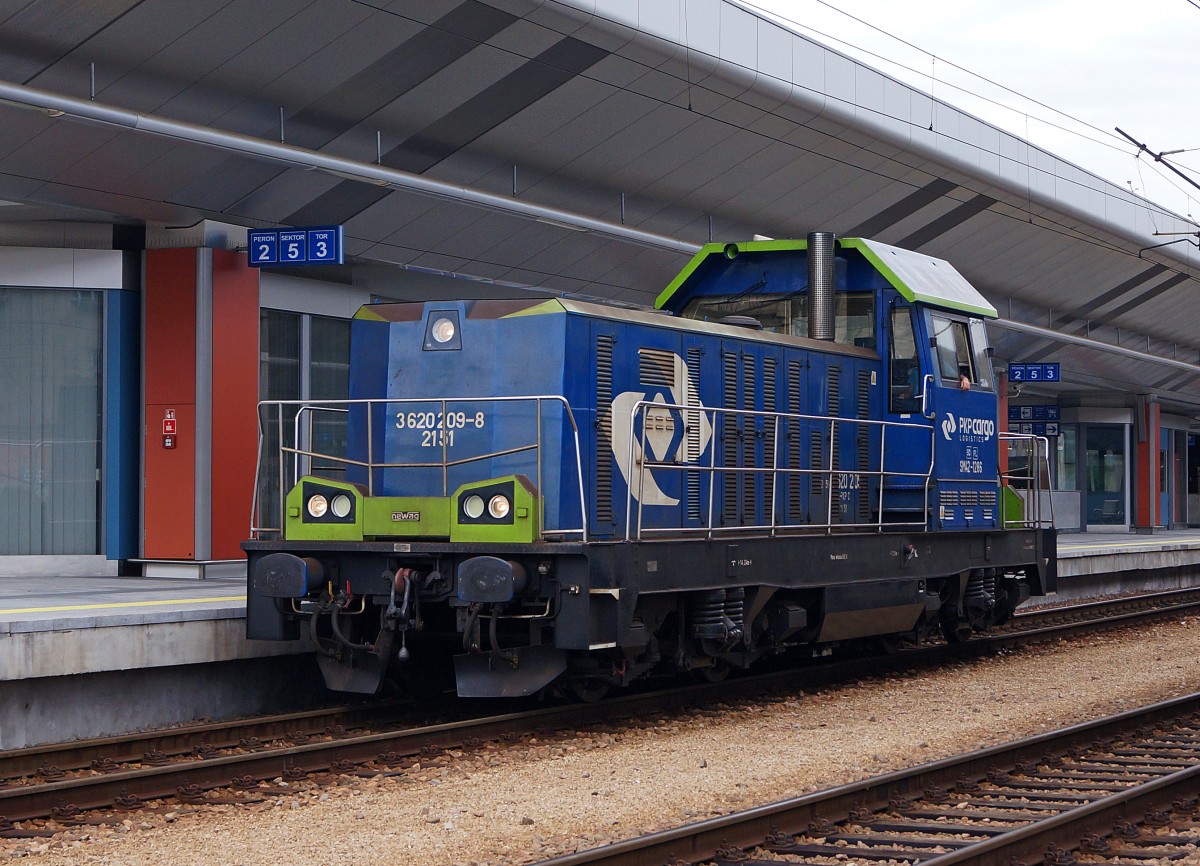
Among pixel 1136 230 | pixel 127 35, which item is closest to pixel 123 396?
pixel 127 35

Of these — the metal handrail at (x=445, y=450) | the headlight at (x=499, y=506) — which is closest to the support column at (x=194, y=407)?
the metal handrail at (x=445, y=450)

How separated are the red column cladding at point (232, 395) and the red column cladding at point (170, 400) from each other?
24 cm

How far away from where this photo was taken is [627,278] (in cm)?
1838

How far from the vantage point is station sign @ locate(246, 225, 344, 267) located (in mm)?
13055

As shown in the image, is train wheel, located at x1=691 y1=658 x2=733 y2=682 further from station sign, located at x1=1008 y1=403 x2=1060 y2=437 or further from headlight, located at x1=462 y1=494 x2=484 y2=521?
station sign, located at x1=1008 y1=403 x2=1060 y2=437

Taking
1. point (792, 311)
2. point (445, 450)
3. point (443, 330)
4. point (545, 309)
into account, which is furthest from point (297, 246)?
point (445, 450)

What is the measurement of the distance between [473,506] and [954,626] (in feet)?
20.3

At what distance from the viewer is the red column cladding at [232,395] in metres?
14.1

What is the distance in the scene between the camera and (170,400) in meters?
14.1

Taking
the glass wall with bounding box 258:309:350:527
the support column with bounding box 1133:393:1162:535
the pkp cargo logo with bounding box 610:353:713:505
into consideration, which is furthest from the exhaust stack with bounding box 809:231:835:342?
the support column with bounding box 1133:393:1162:535

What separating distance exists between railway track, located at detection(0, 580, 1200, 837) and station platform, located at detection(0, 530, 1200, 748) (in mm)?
606

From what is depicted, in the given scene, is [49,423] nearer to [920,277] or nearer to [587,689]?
[587,689]

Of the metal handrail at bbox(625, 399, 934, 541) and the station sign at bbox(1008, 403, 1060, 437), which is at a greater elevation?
the station sign at bbox(1008, 403, 1060, 437)

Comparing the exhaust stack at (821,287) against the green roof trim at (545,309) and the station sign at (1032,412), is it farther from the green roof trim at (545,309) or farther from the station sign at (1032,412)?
the station sign at (1032,412)
